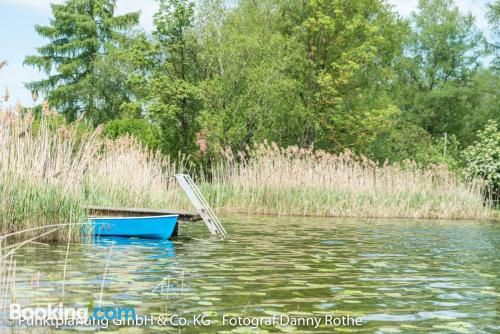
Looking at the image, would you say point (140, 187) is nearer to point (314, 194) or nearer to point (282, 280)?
point (282, 280)

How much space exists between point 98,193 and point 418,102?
141 feet

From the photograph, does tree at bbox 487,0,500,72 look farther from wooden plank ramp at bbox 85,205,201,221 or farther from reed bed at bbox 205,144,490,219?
wooden plank ramp at bbox 85,205,201,221

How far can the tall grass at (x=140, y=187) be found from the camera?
10.5 meters

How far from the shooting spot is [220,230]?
1334 centimetres

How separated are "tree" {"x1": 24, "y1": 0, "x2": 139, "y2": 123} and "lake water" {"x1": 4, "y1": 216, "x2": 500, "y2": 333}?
34597mm

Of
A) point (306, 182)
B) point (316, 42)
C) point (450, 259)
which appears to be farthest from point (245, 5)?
point (450, 259)

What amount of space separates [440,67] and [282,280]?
48.9m

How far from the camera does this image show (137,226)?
40.9 ft

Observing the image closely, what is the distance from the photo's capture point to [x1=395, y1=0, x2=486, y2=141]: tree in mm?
52938

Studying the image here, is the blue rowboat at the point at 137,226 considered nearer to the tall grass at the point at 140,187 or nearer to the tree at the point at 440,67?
the tall grass at the point at 140,187

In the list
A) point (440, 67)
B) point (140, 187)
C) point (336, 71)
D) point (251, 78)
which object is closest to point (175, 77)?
point (251, 78)

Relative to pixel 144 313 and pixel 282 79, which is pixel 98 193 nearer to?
pixel 144 313

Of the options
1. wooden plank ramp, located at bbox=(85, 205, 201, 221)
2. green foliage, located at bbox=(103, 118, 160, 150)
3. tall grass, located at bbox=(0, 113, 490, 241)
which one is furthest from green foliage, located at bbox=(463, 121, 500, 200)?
wooden plank ramp, located at bbox=(85, 205, 201, 221)

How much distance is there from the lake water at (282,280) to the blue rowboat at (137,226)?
0.86ft
